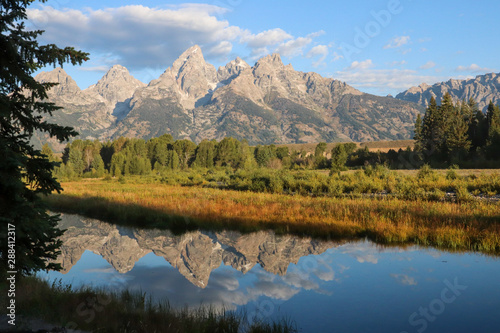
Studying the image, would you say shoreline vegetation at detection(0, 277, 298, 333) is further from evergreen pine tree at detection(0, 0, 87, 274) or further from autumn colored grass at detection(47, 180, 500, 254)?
autumn colored grass at detection(47, 180, 500, 254)

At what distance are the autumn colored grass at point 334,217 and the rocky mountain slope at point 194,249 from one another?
1616 mm

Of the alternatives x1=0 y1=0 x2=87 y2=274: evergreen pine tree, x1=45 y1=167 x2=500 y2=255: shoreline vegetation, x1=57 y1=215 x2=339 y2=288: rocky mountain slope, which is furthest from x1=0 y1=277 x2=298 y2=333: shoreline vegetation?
x1=57 y1=215 x2=339 y2=288: rocky mountain slope

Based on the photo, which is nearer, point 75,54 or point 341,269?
point 75,54

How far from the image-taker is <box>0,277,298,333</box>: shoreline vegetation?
6887mm

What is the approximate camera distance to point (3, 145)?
7.01 metres

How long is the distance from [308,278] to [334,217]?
8801 mm

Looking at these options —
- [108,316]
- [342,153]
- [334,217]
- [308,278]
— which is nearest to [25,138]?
[108,316]

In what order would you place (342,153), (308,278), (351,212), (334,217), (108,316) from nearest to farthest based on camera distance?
(108,316) < (308,278) < (334,217) < (351,212) < (342,153)

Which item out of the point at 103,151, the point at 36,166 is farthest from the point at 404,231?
the point at 103,151

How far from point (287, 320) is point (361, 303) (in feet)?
7.82

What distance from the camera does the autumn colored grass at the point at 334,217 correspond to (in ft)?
51.7

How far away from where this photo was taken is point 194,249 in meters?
16.4

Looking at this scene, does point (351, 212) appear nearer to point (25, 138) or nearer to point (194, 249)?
point (194, 249)

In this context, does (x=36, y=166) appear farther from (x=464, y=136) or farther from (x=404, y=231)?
(x=464, y=136)
